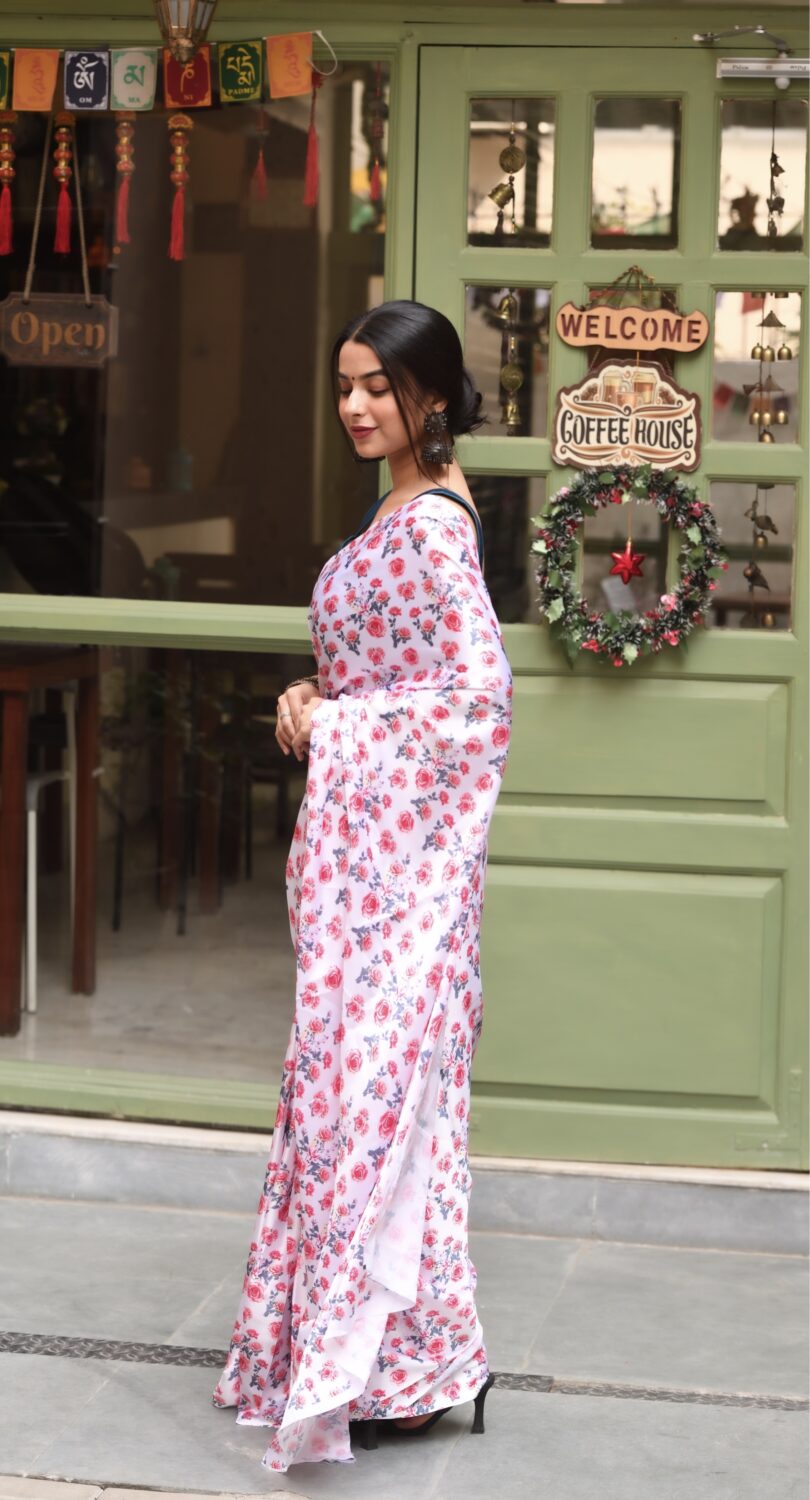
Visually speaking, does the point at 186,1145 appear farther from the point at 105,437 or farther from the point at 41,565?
the point at 105,437

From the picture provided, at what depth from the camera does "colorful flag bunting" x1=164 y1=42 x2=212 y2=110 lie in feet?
14.7

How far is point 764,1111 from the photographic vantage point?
4.49 m

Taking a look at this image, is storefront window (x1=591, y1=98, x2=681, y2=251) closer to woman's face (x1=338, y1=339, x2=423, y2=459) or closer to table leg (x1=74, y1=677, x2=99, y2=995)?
woman's face (x1=338, y1=339, x2=423, y2=459)

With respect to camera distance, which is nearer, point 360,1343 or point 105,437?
point 360,1343

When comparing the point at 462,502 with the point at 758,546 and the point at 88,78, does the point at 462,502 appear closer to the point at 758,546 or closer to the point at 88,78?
the point at 758,546

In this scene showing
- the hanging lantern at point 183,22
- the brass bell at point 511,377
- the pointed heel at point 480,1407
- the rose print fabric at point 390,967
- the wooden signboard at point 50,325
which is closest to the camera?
the rose print fabric at point 390,967

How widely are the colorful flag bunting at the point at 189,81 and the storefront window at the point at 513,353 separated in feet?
2.60

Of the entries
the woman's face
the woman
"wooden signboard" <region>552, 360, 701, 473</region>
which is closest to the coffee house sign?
"wooden signboard" <region>552, 360, 701, 473</region>

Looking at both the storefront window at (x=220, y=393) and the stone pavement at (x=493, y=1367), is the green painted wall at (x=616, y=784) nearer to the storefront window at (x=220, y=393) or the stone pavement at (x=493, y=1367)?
the stone pavement at (x=493, y=1367)

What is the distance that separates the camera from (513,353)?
4.43 meters

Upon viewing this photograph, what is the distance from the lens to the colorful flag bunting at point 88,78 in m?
4.57

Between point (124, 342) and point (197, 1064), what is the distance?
2.87 meters

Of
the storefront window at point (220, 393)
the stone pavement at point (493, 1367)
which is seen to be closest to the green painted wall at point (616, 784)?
the stone pavement at point (493, 1367)

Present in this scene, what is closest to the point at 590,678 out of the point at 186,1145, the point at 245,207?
the point at 186,1145
